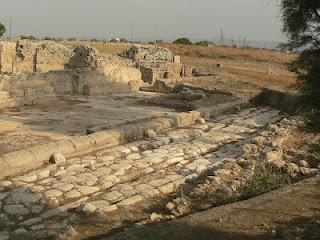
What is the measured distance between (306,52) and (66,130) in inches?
258

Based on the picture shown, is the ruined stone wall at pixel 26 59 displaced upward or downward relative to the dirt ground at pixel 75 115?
upward

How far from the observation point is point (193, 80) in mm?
21703

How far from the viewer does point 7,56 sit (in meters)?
22.2

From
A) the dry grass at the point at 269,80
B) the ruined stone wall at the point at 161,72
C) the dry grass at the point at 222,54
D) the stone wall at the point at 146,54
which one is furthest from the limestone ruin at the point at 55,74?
the dry grass at the point at 222,54

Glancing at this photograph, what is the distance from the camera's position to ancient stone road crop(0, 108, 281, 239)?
19.6ft

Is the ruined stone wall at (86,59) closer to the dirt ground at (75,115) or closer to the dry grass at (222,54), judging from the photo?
the dirt ground at (75,115)

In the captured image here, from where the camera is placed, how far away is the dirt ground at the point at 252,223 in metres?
4.59

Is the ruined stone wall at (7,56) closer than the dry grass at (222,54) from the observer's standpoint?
Yes

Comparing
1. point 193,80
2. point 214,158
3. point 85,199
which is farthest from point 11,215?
point 193,80

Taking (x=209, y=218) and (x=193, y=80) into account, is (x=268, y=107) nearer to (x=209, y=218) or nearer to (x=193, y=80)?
(x=193, y=80)

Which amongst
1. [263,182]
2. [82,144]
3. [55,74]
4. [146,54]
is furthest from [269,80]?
[263,182]

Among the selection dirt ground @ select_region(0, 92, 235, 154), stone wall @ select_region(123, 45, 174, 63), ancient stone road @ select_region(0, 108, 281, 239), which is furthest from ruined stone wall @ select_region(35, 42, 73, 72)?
ancient stone road @ select_region(0, 108, 281, 239)

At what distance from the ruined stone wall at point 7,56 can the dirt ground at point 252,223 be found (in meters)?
18.7

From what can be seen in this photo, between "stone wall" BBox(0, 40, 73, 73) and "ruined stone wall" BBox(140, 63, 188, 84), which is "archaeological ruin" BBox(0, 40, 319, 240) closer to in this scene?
"ruined stone wall" BBox(140, 63, 188, 84)
